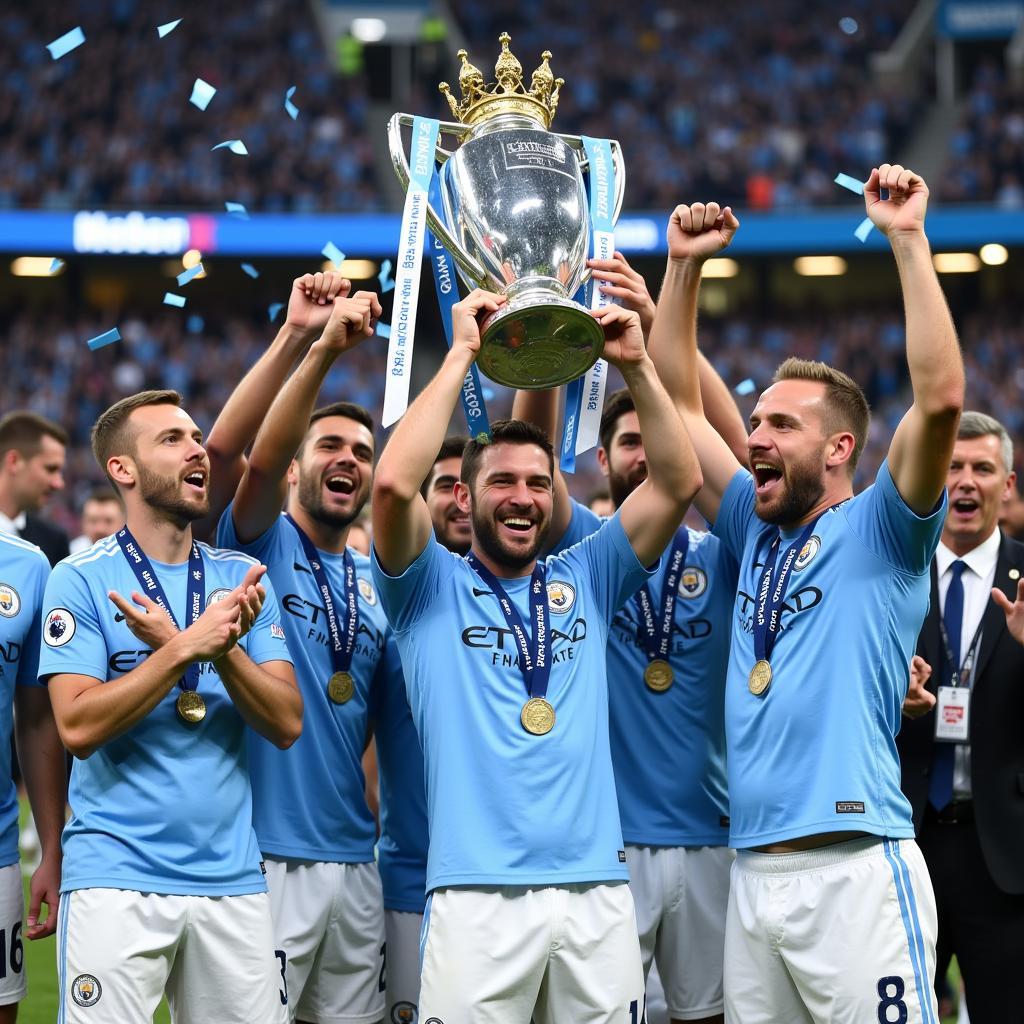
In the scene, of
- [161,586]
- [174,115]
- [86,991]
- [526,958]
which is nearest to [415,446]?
[161,586]

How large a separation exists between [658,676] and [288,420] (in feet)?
4.15

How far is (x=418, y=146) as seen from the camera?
3.66 m

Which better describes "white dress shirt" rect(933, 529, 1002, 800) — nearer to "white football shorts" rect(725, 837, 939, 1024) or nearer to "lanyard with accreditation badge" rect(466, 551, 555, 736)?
"white football shorts" rect(725, 837, 939, 1024)

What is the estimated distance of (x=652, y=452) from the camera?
3703mm

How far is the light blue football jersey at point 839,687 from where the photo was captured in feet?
11.3

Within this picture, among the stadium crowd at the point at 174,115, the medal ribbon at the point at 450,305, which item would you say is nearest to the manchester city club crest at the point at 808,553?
the medal ribbon at the point at 450,305

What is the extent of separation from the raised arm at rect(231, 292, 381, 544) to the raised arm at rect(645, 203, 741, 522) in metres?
0.82

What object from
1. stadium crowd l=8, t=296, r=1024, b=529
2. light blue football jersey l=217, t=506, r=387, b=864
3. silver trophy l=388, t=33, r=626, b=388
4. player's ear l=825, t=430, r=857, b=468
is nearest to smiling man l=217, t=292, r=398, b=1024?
light blue football jersey l=217, t=506, r=387, b=864

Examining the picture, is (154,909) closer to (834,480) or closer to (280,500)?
(280,500)

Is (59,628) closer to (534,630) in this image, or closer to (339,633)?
(339,633)

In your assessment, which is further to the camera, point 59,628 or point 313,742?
point 313,742

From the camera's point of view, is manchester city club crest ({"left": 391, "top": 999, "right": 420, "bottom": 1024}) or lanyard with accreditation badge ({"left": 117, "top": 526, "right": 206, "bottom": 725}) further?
manchester city club crest ({"left": 391, "top": 999, "right": 420, "bottom": 1024})

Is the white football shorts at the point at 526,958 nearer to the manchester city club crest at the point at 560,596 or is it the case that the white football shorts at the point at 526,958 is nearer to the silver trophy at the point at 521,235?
the manchester city club crest at the point at 560,596

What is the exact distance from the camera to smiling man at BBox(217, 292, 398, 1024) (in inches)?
154
